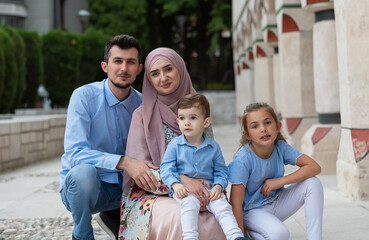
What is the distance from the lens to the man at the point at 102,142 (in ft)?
9.46

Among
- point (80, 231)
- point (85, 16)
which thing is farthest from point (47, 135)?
point (85, 16)

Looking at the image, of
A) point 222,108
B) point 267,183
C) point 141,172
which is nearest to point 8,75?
point 222,108

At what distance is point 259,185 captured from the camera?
9.43 ft

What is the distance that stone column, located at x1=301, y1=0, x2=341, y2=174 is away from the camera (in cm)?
567

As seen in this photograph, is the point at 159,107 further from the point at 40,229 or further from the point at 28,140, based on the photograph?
the point at 28,140

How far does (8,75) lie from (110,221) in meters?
11.1

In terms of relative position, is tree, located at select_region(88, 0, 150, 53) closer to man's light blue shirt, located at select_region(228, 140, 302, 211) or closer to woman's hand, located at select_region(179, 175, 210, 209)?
man's light blue shirt, located at select_region(228, 140, 302, 211)

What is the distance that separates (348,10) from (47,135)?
618 centimetres

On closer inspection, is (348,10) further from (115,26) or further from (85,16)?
(115,26)

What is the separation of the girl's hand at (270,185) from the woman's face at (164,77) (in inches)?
29.6

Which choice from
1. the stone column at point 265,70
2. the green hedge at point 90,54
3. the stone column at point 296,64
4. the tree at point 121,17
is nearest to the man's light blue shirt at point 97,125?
the stone column at point 296,64


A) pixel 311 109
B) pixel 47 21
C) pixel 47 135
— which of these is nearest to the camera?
pixel 311 109

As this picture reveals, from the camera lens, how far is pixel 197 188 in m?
2.61

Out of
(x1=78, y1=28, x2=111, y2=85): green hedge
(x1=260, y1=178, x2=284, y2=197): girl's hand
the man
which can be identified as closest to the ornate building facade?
(x1=260, y1=178, x2=284, y2=197): girl's hand
